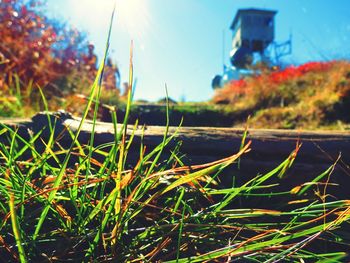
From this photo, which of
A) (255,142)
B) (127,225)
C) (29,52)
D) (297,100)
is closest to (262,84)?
(297,100)

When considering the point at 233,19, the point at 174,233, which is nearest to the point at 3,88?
the point at 174,233

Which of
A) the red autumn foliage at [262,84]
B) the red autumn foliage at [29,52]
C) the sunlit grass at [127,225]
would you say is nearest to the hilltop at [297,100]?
the red autumn foliage at [262,84]

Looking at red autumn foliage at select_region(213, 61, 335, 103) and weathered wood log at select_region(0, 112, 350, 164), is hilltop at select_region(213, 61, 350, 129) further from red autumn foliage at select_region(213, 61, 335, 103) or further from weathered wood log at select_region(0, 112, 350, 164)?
weathered wood log at select_region(0, 112, 350, 164)

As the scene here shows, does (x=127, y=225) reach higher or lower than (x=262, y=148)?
lower

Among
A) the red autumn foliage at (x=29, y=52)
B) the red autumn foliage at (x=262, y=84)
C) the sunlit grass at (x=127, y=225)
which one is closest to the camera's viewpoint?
the sunlit grass at (x=127, y=225)

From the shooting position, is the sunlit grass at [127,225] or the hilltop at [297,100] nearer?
the sunlit grass at [127,225]

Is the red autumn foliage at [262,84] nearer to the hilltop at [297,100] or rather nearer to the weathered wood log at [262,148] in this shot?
the hilltop at [297,100]

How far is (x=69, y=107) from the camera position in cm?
423

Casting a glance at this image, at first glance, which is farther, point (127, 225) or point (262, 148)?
point (262, 148)

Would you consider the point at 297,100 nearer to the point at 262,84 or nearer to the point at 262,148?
the point at 262,84

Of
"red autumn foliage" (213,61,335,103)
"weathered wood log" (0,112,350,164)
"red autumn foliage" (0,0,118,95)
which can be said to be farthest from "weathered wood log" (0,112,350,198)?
"red autumn foliage" (213,61,335,103)

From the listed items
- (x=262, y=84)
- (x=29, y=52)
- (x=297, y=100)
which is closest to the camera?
(x=29, y=52)

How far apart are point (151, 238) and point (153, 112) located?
534 centimetres

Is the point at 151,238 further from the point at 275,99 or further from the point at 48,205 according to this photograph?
the point at 275,99
